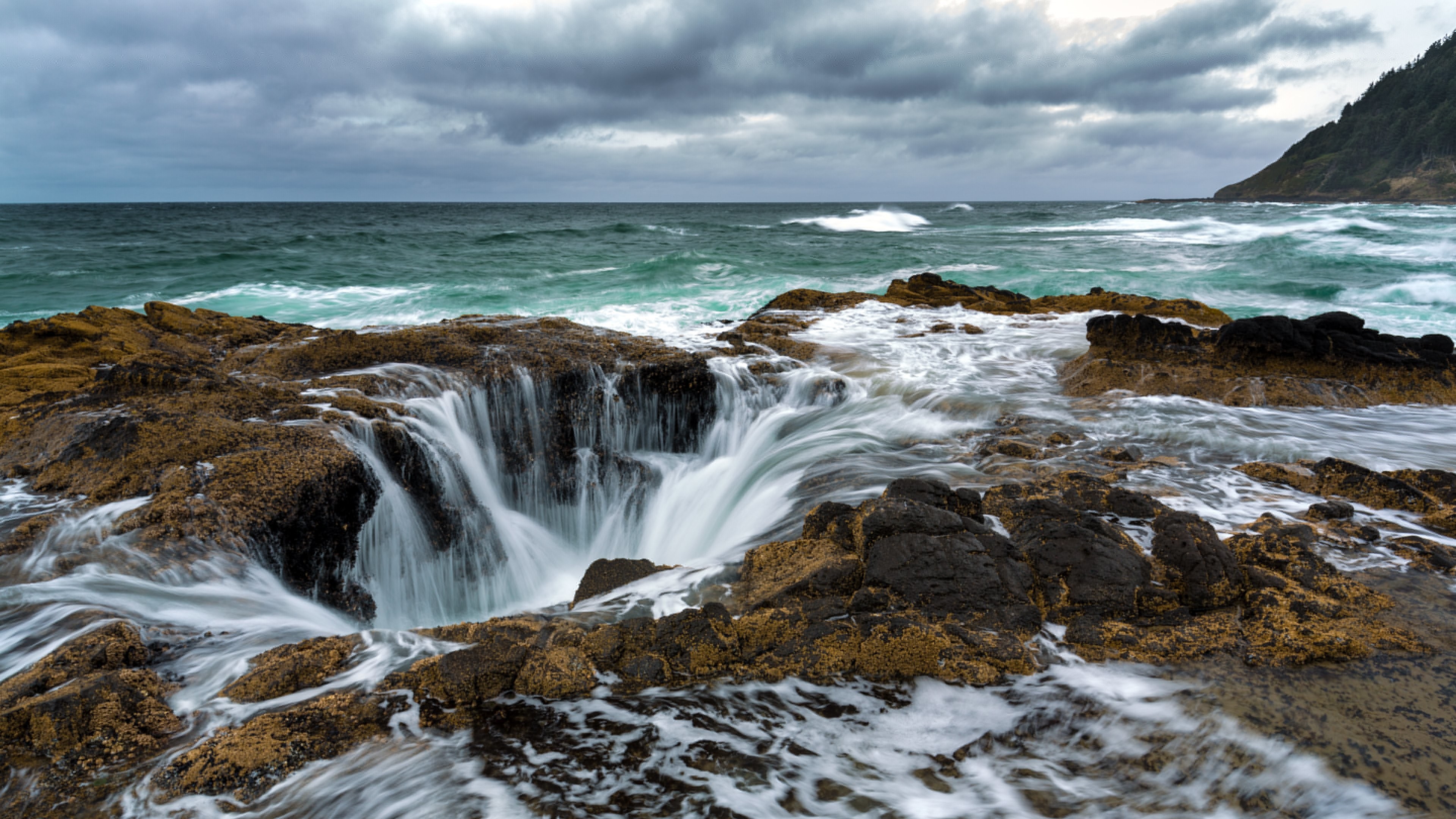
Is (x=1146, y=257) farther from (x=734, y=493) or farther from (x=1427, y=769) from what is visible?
(x=1427, y=769)

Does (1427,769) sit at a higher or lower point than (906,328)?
lower

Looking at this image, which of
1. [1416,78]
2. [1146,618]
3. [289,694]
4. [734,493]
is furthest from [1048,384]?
[1416,78]

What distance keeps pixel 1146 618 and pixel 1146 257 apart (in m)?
26.4

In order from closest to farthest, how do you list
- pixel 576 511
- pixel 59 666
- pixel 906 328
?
1. pixel 59 666
2. pixel 576 511
3. pixel 906 328

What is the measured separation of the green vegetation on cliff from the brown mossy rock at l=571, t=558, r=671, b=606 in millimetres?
94024

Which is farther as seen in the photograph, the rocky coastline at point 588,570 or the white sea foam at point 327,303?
the white sea foam at point 327,303

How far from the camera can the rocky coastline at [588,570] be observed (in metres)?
2.37

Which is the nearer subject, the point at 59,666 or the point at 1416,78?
the point at 59,666

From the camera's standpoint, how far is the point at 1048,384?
7184 millimetres

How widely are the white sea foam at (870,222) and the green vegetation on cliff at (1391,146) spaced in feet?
164

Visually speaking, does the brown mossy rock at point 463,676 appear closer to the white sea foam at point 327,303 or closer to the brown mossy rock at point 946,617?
the brown mossy rock at point 946,617

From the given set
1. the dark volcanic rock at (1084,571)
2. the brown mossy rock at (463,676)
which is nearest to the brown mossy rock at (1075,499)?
the dark volcanic rock at (1084,571)

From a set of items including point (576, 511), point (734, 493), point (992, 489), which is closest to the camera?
point (992, 489)

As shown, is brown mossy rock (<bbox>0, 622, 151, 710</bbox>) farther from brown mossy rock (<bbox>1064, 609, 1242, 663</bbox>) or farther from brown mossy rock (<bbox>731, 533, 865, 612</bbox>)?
brown mossy rock (<bbox>1064, 609, 1242, 663</bbox>)
